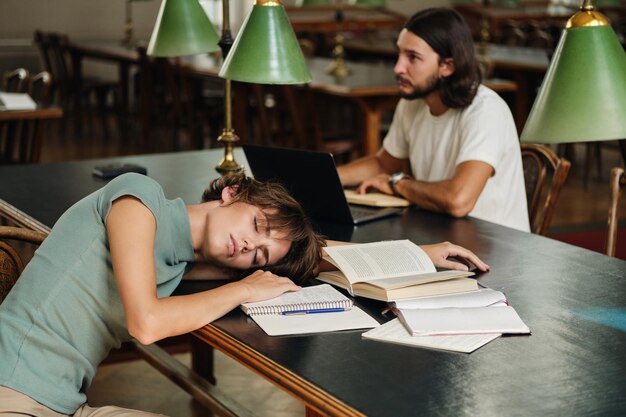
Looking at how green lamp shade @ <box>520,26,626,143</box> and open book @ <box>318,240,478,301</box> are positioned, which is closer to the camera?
green lamp shade @ <box>520,26,626,143</box>

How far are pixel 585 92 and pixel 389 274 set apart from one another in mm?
667

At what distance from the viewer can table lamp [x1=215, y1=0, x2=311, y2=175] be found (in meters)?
2.40

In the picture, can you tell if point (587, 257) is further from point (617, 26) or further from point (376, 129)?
point (617, 26)

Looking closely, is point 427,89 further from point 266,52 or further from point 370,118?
point 370,118

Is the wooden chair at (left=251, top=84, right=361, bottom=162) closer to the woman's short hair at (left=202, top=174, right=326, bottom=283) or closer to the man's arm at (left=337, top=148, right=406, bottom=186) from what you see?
the man's arm at (left=337, top=148, right=406, bottom=186)

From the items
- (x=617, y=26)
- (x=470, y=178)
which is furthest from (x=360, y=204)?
(x=617, y=26)

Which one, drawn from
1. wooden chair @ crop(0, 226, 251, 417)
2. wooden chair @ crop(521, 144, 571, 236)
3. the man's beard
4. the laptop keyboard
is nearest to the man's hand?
the laptop keyboard

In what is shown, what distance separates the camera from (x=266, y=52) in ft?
7.89

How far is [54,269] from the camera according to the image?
203cm

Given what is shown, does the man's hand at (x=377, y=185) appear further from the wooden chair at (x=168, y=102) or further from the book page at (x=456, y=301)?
the wooden chair at (x=168, y=102)

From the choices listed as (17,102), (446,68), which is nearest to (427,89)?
(446,68)

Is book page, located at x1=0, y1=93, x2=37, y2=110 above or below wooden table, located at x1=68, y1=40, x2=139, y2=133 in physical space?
above

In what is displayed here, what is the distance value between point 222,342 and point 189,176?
4.95ft

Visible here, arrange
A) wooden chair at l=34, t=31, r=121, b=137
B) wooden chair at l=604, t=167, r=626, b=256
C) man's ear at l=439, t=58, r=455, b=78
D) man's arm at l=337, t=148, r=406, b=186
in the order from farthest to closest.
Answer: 1. wooden chair at l=34, t=31, r=121, b=137
2. man's arm at l=337, t=148, r=406, b=186
3. man's ear at l=439, t=58, r=455, b=78
4. wooden chair at l=604, t=167, r=626, b=256
